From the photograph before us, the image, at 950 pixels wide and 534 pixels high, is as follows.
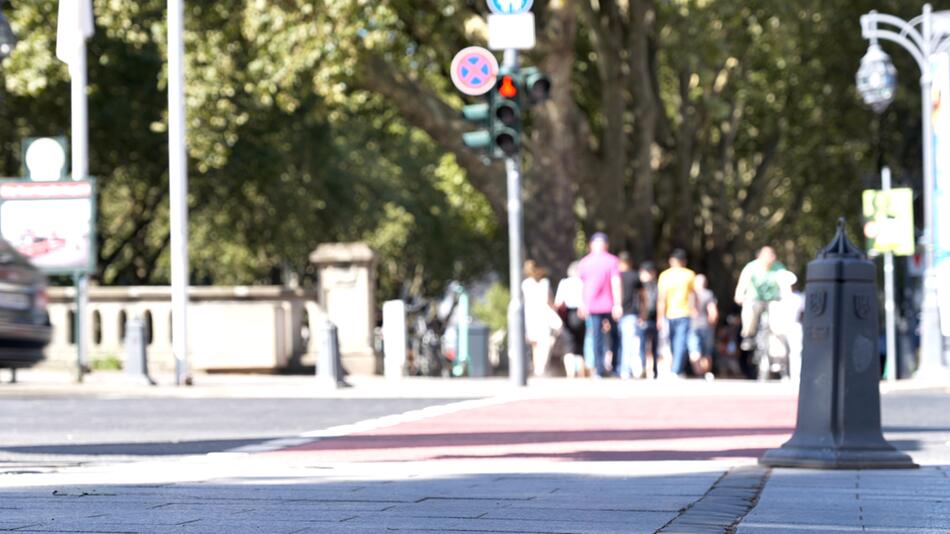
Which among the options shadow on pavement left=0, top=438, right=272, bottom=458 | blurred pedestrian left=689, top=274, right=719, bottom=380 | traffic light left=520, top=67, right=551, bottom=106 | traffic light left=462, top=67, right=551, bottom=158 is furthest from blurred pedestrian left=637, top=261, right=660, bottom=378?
shadow on pavement left=0, top=438, right=272, bottom=458

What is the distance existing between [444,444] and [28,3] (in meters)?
18.6

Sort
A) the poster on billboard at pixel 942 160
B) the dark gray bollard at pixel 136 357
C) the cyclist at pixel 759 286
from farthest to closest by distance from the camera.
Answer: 1. the cyclist at pixel 759 286
2. the dark gray bollard at pixel 136 357
3. the poster on billboard at pixel 942 160

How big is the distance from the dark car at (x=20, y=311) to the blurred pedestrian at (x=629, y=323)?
57.7ft

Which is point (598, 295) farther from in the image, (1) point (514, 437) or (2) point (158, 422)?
(1) point (514, 437)

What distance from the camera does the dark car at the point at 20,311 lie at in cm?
658

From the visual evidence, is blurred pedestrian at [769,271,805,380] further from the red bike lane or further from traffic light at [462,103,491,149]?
traffic light at [462,103,491,149]

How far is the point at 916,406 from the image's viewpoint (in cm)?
1758

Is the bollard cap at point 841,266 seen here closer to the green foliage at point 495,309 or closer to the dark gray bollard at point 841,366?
the dark gray bollard at point 841,366

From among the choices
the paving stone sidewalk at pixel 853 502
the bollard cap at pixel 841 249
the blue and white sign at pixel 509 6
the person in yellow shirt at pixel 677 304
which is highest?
the blue and white sign at pixel 509 6

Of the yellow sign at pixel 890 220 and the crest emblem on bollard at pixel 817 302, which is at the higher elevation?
the yellow sign at pixel 890 220

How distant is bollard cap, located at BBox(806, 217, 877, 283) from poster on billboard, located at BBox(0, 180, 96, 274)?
33.5ft

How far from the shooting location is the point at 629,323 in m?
24.5

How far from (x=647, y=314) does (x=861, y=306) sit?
15125 mm

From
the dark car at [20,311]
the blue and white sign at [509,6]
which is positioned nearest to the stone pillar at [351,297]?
the blue and white sign at [509,6]
